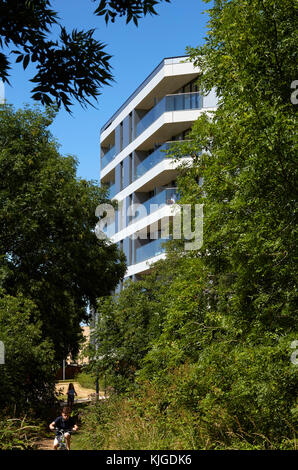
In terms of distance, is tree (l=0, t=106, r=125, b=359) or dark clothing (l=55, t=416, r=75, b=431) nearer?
dark clothing (l=55, t=416, r=75, b=431)

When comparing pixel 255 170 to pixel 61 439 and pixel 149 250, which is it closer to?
pixel 61 439

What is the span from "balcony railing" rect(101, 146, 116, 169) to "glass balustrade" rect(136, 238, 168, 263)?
1032cm

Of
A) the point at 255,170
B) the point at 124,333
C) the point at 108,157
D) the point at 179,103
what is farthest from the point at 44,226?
the point at 108,157

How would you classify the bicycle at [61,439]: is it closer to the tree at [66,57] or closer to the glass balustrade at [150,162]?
the tree at [66,57]

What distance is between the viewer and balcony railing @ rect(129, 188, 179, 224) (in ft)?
112

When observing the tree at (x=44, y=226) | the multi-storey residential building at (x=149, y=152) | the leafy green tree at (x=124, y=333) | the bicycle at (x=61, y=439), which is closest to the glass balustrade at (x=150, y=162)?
the multi-storey residential building at (x=149, y=152)

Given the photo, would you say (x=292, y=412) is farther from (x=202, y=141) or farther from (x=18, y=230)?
(x=18, y=230)

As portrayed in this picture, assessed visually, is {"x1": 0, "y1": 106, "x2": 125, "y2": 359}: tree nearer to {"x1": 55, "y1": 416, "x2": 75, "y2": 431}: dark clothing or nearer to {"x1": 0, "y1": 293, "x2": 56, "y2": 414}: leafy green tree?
{"x1": 0, "y1": 293, "x2": 56, "y2": 414}: leafy green tree

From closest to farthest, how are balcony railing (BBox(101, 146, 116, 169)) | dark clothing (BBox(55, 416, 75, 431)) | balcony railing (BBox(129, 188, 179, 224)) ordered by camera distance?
dark clothing (BBox(55, 416, 75, 431)), balcony railing (BBox(129, 188, 179, 224)), balcony railing (BBox(101, 146, 116, 169))

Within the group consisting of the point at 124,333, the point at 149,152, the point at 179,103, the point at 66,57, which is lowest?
the point at 124,333

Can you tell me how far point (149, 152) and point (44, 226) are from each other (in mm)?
18555

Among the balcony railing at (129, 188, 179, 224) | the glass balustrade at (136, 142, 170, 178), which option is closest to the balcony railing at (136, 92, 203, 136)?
the glass balustrade at (136, 142, 170, 178)

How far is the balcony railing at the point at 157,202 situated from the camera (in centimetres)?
3419

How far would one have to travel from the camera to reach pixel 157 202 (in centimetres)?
3559
